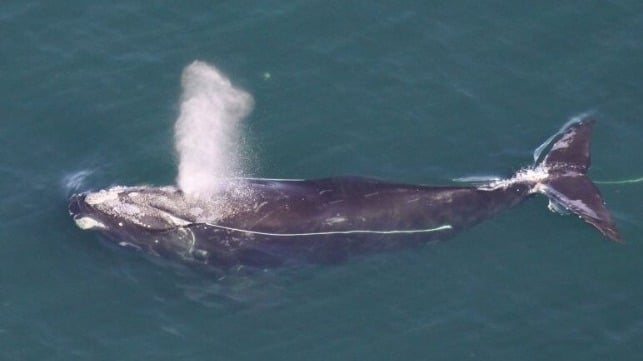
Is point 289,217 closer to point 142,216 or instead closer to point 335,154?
point 335,154

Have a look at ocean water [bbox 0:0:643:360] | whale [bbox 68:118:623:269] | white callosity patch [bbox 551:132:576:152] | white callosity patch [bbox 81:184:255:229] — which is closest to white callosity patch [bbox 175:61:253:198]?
white callosity patch [bbox 81:184:255:229]

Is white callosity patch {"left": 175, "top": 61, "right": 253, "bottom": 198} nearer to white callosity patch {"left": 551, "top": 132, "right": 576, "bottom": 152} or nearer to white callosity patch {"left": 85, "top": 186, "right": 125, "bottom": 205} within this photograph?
white callosity patch {"left": 85, "top": 186, "right": 125, "bottom": 205}

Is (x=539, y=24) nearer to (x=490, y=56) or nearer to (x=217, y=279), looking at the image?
(x=490, y=56)

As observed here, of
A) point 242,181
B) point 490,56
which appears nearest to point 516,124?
point 490,56

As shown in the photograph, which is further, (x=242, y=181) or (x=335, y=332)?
(x=242, y=181)

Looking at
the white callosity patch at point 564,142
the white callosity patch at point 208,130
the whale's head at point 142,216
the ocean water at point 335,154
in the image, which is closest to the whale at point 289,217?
the whale's head at point 142,216

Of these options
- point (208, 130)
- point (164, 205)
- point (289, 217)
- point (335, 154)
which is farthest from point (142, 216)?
point (335, 154)
